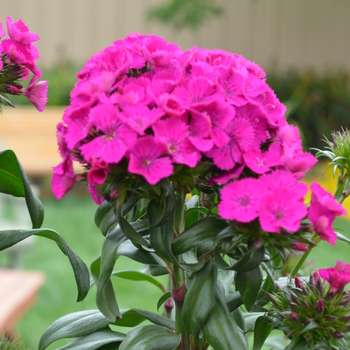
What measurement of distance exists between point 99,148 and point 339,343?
0.41 metres

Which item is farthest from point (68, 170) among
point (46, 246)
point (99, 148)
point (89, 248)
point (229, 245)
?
point (46, 246)

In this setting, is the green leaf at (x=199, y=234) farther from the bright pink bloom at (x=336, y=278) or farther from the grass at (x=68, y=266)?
the grass at (x=68, y=266)

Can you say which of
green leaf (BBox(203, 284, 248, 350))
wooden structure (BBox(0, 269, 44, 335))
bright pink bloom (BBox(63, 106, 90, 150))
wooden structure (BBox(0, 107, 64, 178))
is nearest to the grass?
wooden structure (BBox(0, 269, 44, 335))

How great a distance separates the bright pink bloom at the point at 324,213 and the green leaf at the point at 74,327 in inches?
15.4

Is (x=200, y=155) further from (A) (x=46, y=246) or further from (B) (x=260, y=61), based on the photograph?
(B) (x=260, y=61)

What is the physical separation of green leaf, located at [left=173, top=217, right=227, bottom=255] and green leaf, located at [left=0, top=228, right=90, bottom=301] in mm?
187

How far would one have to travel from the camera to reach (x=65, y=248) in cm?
85

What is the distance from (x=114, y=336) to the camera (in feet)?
2.91

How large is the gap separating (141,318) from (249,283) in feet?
0.96

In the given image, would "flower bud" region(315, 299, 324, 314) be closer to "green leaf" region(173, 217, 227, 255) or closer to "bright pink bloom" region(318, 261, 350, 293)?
"bright pink bloom" region(318, 261, 350, 293)

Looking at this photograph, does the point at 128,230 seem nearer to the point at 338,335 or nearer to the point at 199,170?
the point at 199,170

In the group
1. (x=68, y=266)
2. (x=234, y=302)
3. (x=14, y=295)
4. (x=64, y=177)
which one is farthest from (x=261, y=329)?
(x=68, y=266)

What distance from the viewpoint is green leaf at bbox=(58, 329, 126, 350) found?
2.84ft

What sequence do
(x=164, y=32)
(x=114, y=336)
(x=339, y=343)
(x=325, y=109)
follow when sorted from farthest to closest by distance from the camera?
(x=164, y=32), (x=325, y=109), (x=114, y=336), (x=339, y=343)
